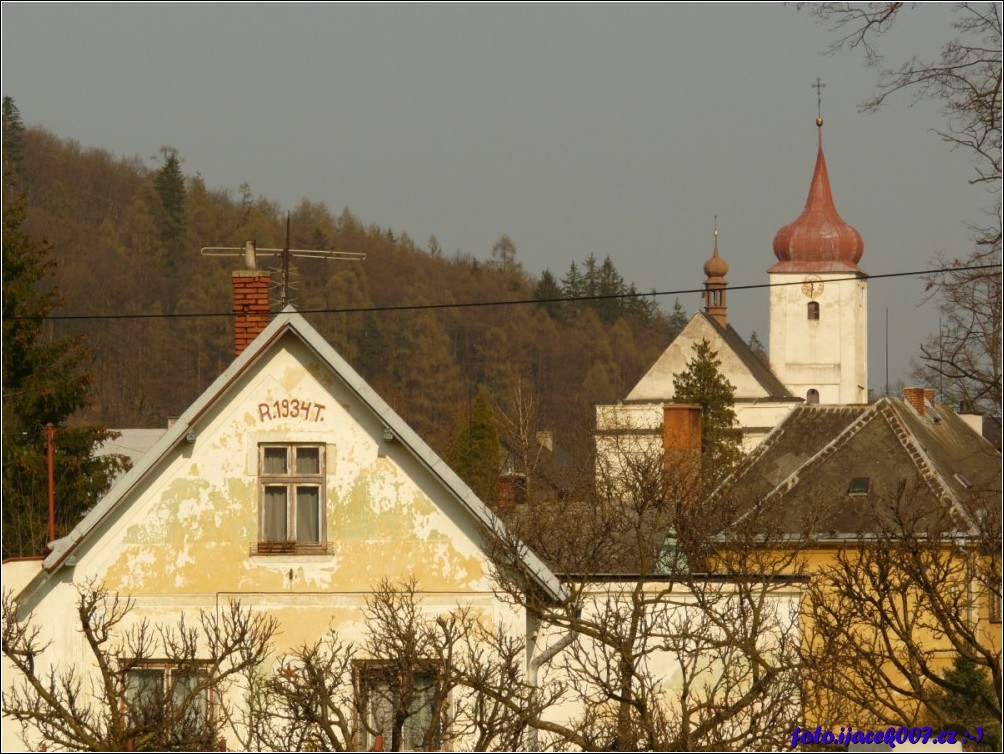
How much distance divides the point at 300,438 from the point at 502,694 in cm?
385

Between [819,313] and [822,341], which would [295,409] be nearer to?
[822,341]

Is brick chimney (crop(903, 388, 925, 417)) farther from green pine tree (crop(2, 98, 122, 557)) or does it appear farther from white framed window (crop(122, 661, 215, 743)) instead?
white framed window (crop(122, 661, 215, 743))

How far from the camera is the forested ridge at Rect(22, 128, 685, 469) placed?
9494 cm

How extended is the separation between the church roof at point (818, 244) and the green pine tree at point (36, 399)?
62303 millimetres

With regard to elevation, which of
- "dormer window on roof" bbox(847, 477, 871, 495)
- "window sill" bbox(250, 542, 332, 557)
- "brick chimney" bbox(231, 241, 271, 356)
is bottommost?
"dormer window on roof" bbox(847, 477, 871, 495)

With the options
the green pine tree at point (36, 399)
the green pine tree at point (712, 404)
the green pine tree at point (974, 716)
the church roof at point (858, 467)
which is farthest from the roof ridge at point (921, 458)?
the green pine tree at point (712, 404)

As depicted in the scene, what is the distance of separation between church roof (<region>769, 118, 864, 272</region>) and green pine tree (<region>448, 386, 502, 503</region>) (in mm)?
32698

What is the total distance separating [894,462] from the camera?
33.2 metres

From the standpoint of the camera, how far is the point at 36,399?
102 feet

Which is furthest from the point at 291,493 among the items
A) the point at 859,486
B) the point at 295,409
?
the point at 859,486

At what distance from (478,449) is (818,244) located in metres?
36.7

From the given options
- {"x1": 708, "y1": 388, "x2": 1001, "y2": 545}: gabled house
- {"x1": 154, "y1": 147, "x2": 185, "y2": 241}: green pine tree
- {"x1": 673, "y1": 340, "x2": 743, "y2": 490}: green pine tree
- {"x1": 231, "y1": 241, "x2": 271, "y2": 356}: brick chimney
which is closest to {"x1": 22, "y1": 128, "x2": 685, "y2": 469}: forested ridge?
{"x1": 154, "y1": 147, "x2": 185, "y2": 241}: green pine tree

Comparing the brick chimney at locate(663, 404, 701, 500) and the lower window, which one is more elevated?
the brick chimney at locate(663, 404, 701, 500)

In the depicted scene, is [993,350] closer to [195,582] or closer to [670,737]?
[670,737]
